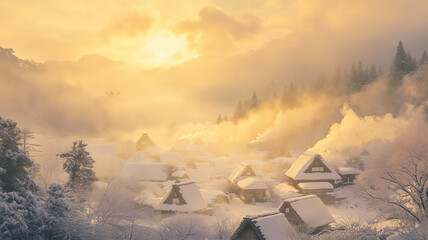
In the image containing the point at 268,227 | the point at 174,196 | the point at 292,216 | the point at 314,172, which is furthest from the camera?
the point at 314,172

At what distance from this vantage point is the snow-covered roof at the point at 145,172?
64.0 m

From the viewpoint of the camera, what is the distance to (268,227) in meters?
30.1

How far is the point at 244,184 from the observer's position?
5781 cm

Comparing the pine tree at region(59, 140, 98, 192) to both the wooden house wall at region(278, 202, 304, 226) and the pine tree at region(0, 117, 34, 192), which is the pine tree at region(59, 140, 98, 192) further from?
the wooden house wall at region(278, 202, 304, 226)

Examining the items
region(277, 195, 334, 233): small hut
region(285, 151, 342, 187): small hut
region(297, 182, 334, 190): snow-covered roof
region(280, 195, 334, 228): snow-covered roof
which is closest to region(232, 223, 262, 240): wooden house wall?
region(277, 195, 334, 233): small hut

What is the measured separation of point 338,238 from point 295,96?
3514 inches

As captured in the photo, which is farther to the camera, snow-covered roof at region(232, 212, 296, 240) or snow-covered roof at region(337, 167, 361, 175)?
snow-covered roof at region(337, 167, 361, 175)

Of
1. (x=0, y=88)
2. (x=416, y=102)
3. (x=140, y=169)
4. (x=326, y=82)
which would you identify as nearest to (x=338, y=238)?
(x=140, y=169)

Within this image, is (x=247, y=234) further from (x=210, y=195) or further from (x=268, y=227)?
(x=210, y=195)

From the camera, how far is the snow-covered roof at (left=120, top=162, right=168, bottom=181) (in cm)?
6396

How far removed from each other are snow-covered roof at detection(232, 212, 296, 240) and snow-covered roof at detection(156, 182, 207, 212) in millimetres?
14675

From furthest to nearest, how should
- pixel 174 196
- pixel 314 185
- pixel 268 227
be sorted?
pixel 314 185 → pixel 174 196 → pixel 268 227

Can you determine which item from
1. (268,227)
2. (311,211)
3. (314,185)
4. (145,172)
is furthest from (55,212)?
(145,172)

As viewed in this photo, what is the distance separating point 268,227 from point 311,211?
888 cm
